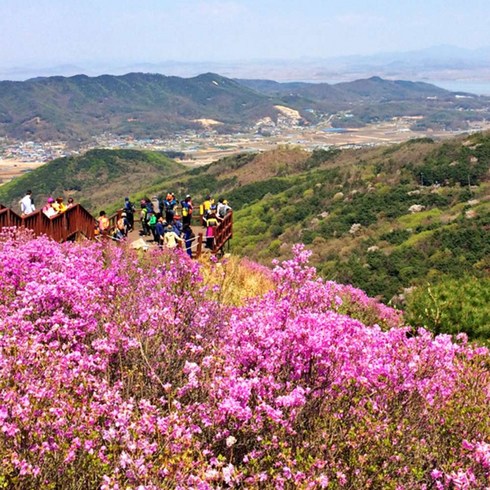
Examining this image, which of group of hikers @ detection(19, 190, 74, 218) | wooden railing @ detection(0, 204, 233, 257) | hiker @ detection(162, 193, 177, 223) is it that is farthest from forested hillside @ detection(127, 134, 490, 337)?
group of hikers @ detection(19, 190, 74, 218)

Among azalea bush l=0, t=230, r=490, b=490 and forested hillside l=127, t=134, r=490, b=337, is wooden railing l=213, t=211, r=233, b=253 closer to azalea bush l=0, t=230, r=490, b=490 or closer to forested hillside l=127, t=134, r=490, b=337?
forested hillside l=127, t=134, r=490, b=337

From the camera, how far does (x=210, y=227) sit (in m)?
16.6

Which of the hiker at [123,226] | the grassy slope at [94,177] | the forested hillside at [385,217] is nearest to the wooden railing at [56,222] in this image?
the hiker at [123,226]

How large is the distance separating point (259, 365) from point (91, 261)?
3.23 m

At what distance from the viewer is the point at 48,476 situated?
3.42 m

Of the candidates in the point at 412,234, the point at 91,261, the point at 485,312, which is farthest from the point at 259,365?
the point at 412,234

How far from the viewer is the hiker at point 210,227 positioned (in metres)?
16.6

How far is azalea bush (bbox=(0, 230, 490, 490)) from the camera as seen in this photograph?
3404 millimetres

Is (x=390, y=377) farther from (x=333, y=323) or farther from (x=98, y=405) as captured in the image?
(x=98, y=405)

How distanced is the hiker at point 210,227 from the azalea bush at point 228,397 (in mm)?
10757

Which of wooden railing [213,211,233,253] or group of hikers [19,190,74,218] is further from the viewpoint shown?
wooden railing [213,211,233,253]

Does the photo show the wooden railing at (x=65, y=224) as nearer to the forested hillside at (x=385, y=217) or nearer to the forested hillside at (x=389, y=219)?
the forested hillside at (x=385, y=217)

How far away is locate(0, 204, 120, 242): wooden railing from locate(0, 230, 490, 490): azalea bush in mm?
7160

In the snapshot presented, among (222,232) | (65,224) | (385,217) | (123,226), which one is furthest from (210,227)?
(385,217)
